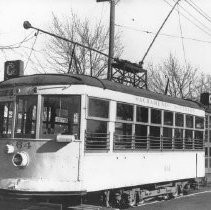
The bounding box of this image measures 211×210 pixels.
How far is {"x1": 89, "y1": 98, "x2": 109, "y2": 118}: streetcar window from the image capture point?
10.1m

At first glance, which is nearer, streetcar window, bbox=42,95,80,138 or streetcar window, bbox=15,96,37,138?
streetcar window, bbox=42,95,80,138

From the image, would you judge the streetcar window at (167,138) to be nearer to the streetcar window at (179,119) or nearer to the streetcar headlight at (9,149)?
the streetcar window at (179,119)

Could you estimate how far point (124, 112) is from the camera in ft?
36.4

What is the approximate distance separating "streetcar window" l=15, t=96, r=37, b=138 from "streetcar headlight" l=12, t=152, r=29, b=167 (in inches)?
15.9

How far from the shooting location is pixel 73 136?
31.7 feet

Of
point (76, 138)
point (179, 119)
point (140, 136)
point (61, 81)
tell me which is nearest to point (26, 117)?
point (61, 81)

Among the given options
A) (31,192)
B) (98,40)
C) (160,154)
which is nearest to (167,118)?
(160,154)

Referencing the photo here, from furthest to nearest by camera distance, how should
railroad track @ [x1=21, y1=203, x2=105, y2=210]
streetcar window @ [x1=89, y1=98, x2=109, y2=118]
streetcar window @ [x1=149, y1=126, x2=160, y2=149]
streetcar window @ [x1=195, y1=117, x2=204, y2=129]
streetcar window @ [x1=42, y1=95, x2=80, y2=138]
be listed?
streetcar window @ [x1=195, y1=117, x2=204, y2=129], streetcar window @ [x1=149, y1=126, x2=160, y2=149], streetcar window @ [x1=89, y1=98, x2=109, y2=118], streetcar window @ [x1=42, y1=95, x2=80, y2=138], railroad track @ [x1=21, y1=203, x2=105, y2=210]

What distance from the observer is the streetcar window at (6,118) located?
1043 centimetres

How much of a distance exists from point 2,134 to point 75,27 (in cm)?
1900

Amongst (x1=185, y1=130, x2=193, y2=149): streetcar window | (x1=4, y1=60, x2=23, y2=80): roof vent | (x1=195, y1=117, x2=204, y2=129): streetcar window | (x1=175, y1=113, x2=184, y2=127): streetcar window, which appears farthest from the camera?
(x1=4, y1=60, x2=23, y2=80): roof vent

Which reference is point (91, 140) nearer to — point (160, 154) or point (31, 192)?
point (31, 192)

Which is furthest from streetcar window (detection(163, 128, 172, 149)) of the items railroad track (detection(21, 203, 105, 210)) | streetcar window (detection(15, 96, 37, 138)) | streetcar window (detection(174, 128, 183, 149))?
streetcar window (detection(15, 96, 37, 138))

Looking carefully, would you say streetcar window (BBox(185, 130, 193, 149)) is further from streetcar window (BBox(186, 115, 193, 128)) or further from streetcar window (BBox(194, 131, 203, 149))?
streetcar window (BBox(194, 131, 203, 149))
